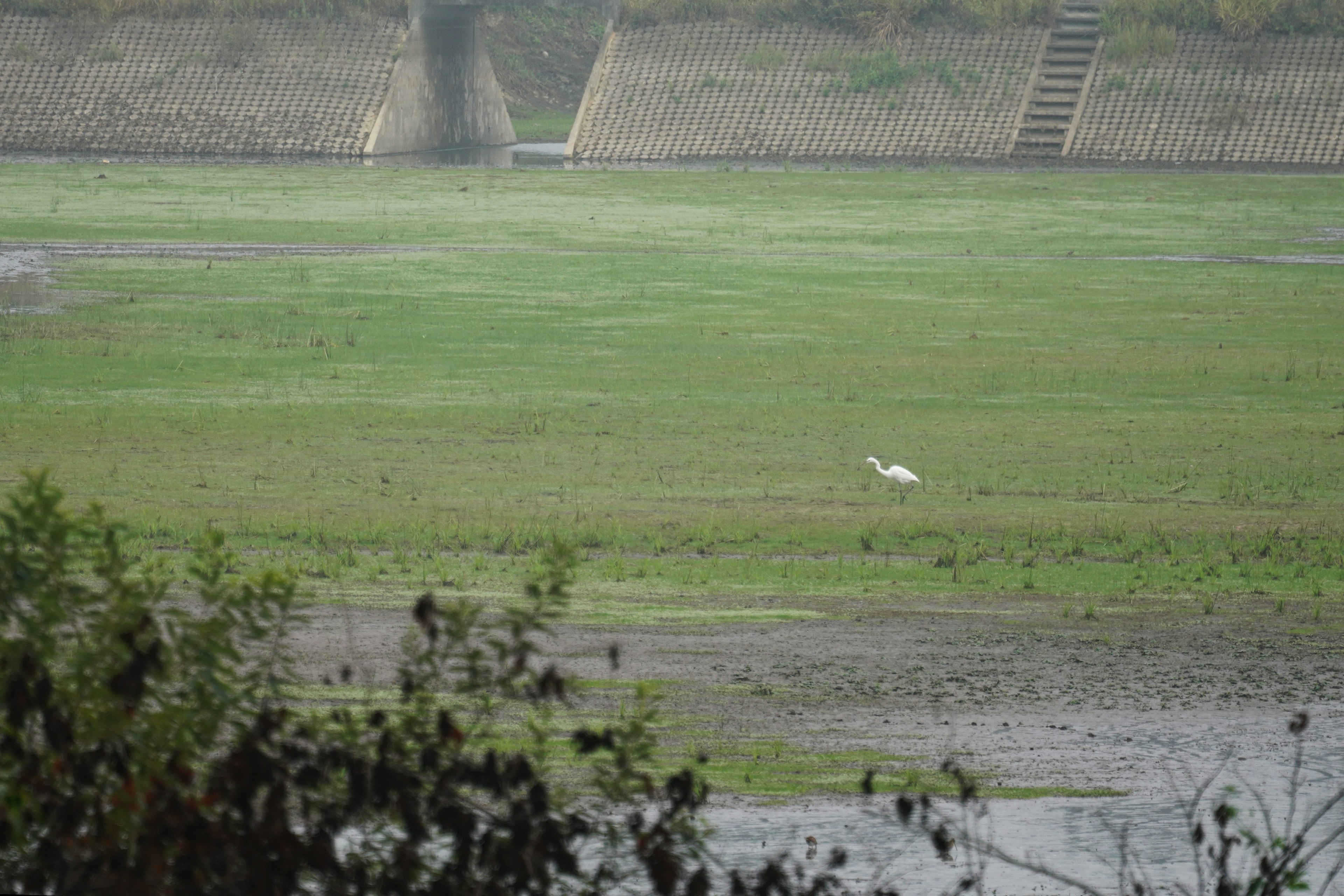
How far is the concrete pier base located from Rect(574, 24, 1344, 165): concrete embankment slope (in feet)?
15.5

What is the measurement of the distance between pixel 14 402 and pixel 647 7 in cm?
3766

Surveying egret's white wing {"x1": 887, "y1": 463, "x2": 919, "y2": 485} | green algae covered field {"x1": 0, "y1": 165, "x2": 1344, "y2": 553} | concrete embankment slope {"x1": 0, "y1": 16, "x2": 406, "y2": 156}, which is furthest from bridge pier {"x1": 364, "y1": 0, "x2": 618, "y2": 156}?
egret's white wing {"x1": 887, "y1": 463, "x2": 919, "y2": 485}

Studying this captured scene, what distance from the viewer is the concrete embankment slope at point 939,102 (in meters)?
45.2

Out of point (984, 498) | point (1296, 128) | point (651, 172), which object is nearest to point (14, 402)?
point (984, 498)

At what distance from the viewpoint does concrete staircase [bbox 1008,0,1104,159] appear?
46281 mm

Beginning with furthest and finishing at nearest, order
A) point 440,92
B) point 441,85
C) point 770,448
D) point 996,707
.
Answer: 1. point 441,85
2. point 440,92
3. point 770,448
4. point 996,707

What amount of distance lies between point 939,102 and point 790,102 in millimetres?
3847

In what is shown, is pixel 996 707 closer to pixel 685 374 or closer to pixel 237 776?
pixel 237 776

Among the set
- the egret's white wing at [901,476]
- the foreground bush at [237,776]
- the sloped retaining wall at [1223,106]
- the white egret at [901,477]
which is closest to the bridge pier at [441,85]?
the sloped retaining wall at [1223,106]

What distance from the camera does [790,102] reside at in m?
49.3

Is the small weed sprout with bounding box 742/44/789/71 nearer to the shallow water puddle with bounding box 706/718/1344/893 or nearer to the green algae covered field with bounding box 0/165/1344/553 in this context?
the green algae covered field with bounding box 0/165/1344/553

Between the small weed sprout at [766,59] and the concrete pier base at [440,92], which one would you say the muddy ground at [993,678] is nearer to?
the small weed sprout at [766,59]

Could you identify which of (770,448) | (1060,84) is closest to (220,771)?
(770,448)

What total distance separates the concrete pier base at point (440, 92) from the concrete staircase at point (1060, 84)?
16.0 meters
